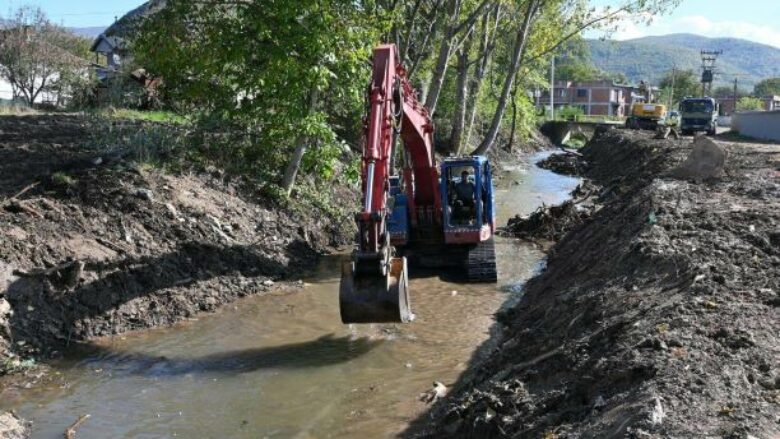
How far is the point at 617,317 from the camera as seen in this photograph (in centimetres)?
711

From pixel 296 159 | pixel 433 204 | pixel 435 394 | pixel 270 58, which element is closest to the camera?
pixel 435 394

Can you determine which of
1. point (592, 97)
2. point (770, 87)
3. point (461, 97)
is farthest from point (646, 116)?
point (770, 87)

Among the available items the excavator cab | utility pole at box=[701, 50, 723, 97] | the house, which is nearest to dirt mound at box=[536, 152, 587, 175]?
the house

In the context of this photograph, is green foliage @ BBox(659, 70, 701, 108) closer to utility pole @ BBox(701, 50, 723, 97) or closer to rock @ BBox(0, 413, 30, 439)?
utility pole @ BBox(701, 50, 723, 97)

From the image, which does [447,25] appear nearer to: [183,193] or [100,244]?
[183,193]

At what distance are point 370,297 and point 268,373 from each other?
5.89 feet

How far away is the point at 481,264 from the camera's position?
552 inches

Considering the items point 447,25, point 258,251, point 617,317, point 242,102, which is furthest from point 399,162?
point 617,317

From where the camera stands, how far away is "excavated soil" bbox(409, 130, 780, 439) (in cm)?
472

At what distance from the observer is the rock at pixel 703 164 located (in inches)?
673

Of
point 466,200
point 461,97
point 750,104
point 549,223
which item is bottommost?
point 549,223

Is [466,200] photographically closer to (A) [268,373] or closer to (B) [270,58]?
(B) [270,58]

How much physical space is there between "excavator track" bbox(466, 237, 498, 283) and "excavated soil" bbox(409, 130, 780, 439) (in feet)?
6.32

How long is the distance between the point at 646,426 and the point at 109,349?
7576mm
